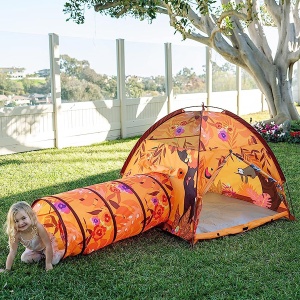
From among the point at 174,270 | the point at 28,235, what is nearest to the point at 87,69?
the point at 28,235

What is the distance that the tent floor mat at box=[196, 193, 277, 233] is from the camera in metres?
5.09

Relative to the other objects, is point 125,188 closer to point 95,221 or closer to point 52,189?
point 95,221

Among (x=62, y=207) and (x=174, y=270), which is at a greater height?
(x=62, y=207)

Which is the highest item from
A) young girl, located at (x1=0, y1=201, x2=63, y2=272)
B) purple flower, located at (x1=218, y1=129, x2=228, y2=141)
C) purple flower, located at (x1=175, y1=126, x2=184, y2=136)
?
purple flower, located at (x1=175, y1=126, x2=184, y2=136)

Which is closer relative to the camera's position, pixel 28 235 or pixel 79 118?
pixel 28 235

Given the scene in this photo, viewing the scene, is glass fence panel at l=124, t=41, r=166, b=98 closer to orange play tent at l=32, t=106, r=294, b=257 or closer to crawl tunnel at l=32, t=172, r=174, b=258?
orange play tent at l=32, t=106, r=294, b=257

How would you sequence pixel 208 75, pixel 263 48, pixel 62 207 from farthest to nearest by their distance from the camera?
pixel 208 75 → pixel 263 48 → pixel 62 207

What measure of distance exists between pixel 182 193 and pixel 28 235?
155cm

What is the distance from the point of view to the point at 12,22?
1489cm

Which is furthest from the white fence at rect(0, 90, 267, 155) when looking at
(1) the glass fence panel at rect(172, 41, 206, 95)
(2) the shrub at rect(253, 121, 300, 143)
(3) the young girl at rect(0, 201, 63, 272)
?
(3) the young girl at rect(0, 201, 63, 272)

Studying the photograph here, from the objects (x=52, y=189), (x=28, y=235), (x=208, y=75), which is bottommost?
(x=52, y=189)

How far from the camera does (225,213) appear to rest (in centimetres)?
543

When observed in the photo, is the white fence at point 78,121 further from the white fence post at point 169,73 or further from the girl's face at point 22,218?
the girl's face at point 22,218

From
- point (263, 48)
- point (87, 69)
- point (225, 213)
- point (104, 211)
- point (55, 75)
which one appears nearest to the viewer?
point (104, 211)
